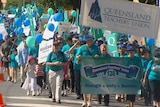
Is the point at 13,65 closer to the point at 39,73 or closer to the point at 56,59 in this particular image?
the point at 39,73

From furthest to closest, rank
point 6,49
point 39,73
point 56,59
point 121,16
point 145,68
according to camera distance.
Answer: point 6,49, point 39,73, point 145,68, point 56,59, point 121,16

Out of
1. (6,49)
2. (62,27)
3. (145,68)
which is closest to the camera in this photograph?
(145,68)

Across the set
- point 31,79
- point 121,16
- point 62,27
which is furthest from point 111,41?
point 121,16

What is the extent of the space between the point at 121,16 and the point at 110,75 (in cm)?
152

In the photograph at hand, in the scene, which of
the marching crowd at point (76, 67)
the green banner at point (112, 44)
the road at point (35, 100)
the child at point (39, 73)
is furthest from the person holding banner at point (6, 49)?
the green banner at point (112, 44)

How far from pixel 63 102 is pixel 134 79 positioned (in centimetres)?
227

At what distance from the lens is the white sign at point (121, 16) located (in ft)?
38.6

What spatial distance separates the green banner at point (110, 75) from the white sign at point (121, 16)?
86 centimetres

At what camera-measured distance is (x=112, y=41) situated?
1597cm

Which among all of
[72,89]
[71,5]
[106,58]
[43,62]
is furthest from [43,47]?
[71,5]

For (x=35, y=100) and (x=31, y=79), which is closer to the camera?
(x=35, y=100)

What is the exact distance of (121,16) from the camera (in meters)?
11.9

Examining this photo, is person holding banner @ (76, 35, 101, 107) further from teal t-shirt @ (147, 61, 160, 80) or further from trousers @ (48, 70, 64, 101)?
teal t-shirt @ (147, 61, 160, 80)

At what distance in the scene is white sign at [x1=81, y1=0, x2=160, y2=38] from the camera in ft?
38.6
